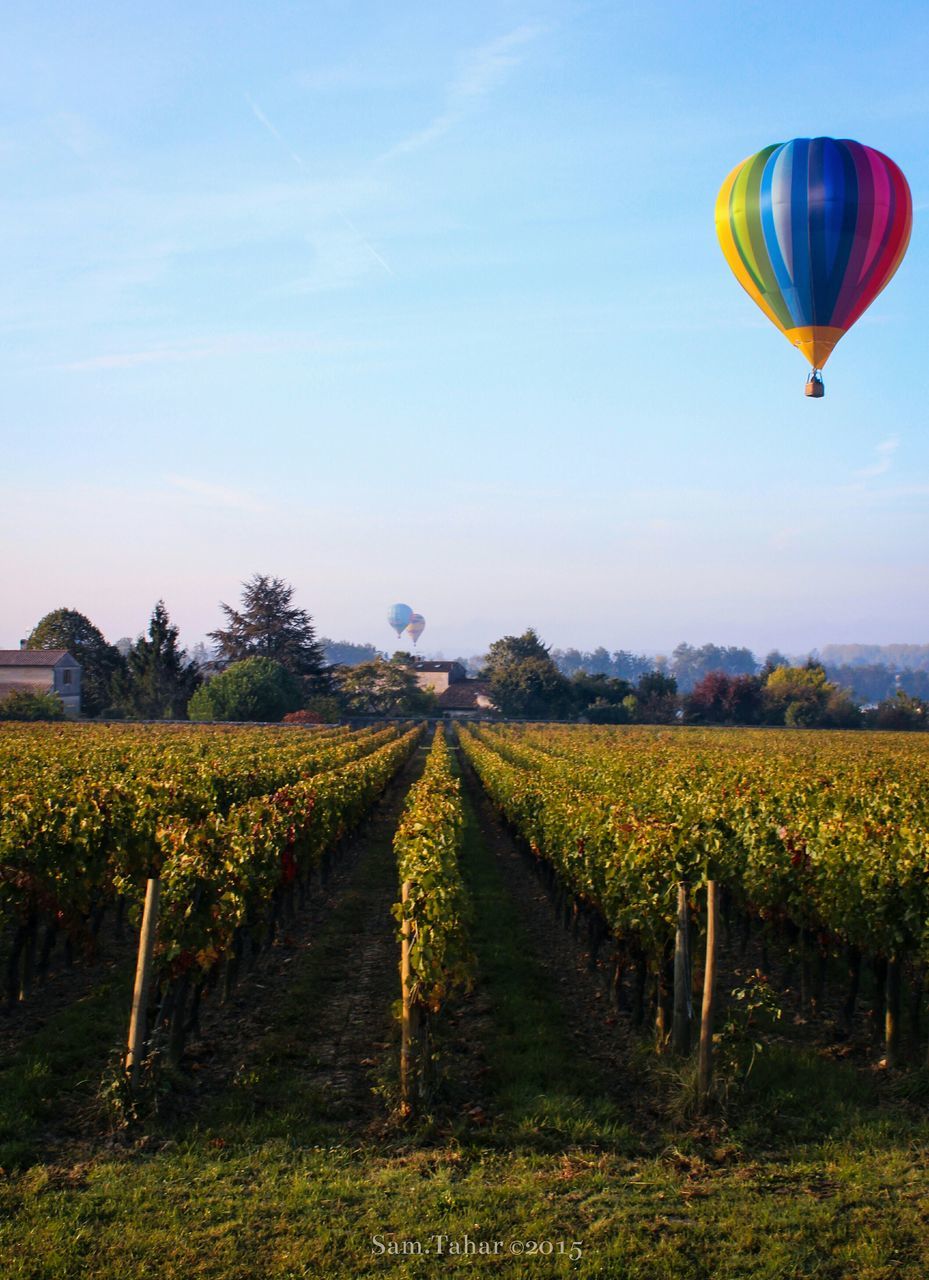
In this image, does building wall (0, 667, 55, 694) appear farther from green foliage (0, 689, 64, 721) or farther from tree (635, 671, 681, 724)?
tree (635, 671, 681, 724)

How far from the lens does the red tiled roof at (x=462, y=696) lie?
11412 cm

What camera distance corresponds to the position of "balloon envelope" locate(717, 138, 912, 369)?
27.9 metres

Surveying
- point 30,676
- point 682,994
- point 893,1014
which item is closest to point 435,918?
point 682,994

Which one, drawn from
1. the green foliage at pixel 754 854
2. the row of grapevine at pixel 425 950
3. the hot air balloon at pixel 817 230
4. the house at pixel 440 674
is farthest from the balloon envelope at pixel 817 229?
the house at pixel 440 674

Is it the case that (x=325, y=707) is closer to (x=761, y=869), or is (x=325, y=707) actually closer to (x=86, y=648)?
(x=86, y=648)

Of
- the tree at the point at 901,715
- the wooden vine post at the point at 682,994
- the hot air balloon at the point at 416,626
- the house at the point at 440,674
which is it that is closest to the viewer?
the wooden vine post at the point at 682,994

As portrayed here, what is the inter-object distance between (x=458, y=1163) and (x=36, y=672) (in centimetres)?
7645

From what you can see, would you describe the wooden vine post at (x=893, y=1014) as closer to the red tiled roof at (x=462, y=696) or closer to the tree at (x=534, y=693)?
the tree at (x=534, y=693)

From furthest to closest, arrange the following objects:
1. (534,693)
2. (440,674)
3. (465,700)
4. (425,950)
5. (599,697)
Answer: (440,674) < (465,700) < (599,697) < (534,693) < (425,950)

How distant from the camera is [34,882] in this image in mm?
10273

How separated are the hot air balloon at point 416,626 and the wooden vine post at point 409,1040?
181903 mm

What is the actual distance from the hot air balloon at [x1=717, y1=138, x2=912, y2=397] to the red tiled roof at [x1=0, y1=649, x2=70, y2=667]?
6223cm

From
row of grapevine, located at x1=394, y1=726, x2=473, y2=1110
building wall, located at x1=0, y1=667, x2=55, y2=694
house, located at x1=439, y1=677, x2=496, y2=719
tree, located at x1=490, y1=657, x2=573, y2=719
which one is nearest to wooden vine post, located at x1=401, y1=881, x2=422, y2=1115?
row of grapevine, located at x1=394, y1=726, x2=473, y2=1110

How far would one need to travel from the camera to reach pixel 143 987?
7.77 m
